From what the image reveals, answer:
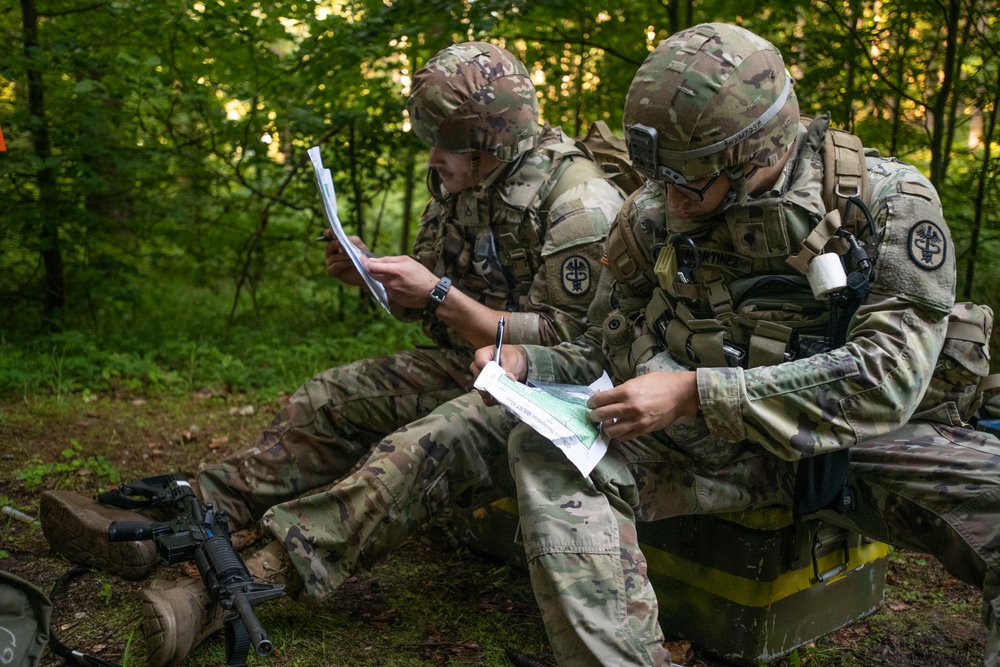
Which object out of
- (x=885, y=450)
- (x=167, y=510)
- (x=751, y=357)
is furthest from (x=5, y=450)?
(x=885, y=450)

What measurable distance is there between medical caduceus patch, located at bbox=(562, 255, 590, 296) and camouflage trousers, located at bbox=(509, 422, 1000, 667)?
67 cm

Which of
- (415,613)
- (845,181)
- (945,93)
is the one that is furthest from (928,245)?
(945,93)

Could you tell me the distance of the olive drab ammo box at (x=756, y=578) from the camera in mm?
2506

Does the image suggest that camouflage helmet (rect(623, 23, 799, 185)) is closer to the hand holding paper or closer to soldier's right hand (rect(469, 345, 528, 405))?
soldier's right hand (rect(469, 345, 528, 405))

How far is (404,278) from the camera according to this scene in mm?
3070

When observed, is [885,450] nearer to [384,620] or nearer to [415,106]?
[384,620]

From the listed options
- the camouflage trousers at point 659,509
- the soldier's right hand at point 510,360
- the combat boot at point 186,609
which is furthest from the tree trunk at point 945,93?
the combat boot at point 186,609

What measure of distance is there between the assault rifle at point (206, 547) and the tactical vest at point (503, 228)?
1.14 m

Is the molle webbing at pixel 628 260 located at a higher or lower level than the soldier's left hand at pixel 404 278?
higher

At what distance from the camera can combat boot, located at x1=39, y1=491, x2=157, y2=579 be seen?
2971 millimetres

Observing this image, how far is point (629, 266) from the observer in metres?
2.66

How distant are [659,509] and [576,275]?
2.91ft

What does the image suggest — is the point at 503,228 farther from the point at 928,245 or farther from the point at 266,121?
the point at 266,121

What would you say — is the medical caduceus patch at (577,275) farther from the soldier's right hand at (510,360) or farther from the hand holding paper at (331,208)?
the hand holding paper at (331,208)
